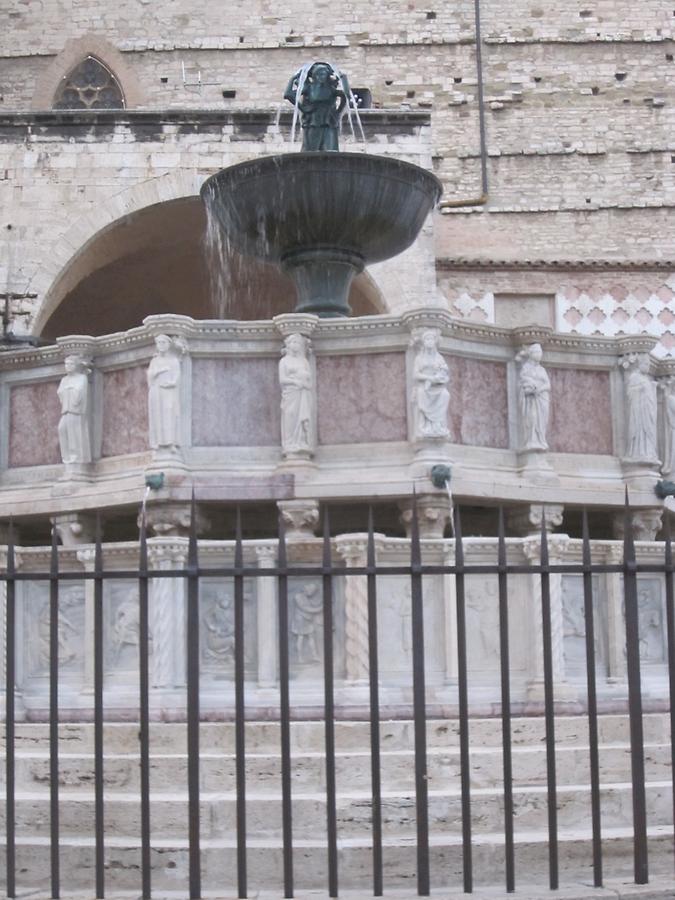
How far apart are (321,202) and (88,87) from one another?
18.0m

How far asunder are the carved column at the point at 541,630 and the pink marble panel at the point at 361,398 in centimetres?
124

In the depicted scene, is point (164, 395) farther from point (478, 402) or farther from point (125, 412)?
point (478, 402)

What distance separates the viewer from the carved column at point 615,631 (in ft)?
26.7

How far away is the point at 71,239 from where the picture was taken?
62.5 ft

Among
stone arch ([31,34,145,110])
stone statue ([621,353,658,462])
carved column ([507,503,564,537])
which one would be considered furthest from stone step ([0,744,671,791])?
stone arch ([31,34,145,110])

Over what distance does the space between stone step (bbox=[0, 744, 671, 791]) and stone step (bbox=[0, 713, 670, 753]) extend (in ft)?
0.35

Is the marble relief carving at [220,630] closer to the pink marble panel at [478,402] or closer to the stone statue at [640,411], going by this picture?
the pink marble panel at [478,402]

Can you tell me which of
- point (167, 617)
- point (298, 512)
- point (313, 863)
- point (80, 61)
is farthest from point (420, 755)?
point (80, 61)

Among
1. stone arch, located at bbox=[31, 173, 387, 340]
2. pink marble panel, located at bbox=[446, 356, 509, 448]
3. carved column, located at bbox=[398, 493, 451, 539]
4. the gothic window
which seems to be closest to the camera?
carved column, located at bbox=[398, 493, 451, 539]

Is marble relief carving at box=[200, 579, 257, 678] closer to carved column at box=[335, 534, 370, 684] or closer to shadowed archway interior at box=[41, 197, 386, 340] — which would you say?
carved column at box=[335, 534, 370, 684]

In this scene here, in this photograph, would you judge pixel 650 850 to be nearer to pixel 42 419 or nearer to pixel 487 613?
pixel 487 613

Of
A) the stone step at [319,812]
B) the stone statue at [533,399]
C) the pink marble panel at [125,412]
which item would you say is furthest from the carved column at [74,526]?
the stone statue at [533,399]

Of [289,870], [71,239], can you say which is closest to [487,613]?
[289,870]

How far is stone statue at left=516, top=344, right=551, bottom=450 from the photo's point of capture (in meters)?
8.95
